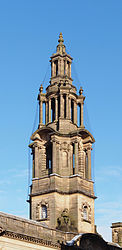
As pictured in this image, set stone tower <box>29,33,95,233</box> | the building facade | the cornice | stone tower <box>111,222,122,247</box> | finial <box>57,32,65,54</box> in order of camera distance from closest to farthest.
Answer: the cornice → the building facade → stone tower <box>29,33,95,233</box> → finial <box>57,32,65,54</box> → stone tower <box>111,222,122,247</box>

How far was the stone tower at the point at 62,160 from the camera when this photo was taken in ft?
178

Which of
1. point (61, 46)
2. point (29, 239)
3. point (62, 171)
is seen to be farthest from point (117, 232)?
point (61, 46)

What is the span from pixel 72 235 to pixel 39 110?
1611 cm

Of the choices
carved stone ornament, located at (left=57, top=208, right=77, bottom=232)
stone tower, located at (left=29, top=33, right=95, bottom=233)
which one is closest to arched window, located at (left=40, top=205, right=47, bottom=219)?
stone tower, located at (left=29, top=33, right=95, bottom=233)

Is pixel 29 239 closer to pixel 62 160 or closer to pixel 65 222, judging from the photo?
pixel 65 222

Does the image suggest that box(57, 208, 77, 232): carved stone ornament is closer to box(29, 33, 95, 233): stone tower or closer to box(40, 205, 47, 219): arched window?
box(29, 33, 95, 233): stone tower

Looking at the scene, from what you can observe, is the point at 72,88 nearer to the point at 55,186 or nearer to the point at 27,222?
the point at 55,186

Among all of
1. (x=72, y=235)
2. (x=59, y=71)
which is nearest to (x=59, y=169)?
(x=72, y=235)

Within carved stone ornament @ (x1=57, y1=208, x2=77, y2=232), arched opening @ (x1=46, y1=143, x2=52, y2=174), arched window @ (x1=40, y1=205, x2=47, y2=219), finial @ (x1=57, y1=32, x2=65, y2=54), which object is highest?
finial @ (x1=57, y1=32, x2=65, y2=54)

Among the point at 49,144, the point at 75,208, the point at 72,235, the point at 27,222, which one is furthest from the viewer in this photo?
the point at 49,144

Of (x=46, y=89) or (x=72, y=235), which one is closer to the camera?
(x=72, y=235)

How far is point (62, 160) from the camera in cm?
5659

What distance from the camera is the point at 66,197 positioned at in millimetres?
54875

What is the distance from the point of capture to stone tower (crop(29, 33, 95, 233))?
178 ft
